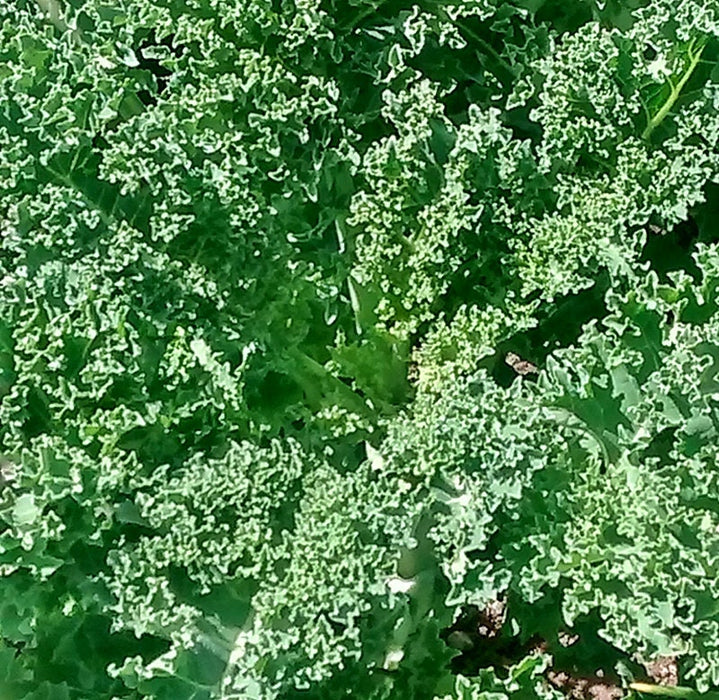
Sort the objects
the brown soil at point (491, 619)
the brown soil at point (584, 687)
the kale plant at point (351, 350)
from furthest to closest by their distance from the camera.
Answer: the brown soil at point (491, 619) < the brown soil at point (584, 687) < the kale plant at point (351, 350)

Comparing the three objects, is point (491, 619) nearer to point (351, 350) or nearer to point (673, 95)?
point (351, 350)

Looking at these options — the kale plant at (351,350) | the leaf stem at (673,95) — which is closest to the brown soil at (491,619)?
the kale plant at (351,350)

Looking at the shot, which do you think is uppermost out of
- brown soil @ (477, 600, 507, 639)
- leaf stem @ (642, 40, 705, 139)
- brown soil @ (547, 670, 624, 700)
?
leaf stem @ (642, 40, 705, 139)

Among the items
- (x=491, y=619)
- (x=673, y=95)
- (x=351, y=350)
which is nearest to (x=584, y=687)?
(x=491, y=619)

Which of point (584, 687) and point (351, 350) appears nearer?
point (351, 350)

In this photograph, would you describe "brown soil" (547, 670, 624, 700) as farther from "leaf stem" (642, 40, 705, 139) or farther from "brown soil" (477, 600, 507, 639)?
"leaf stem" (642, 40, 705, 139)

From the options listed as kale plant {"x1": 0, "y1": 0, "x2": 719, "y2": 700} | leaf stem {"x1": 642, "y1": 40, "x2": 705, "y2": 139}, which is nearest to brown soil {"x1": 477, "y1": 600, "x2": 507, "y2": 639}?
kale plant {"x1": 0, "y1": 0, "x2": 719, "y2": 700}

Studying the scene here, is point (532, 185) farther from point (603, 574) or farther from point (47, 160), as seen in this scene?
point (47, 160)

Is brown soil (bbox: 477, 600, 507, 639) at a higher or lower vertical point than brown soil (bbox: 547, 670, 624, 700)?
higher

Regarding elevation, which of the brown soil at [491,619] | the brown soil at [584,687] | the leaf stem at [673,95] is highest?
the leaf stem at [673,95]

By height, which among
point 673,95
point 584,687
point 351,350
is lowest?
point 584,687

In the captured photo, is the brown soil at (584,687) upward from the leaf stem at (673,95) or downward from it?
downward

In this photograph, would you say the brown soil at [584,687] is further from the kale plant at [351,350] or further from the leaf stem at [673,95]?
the leaf stem at [673,95]
